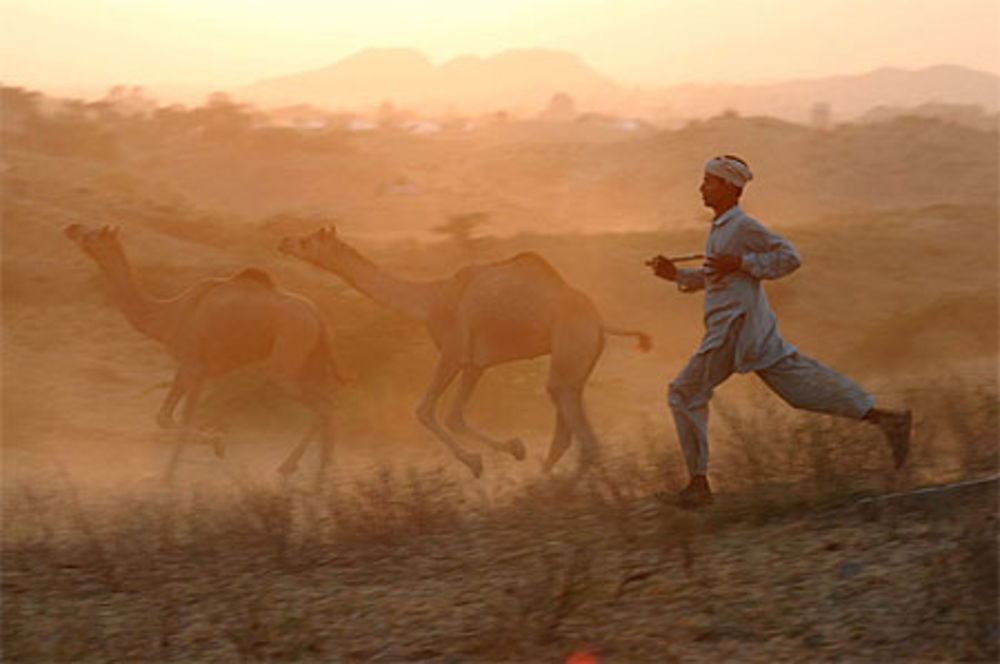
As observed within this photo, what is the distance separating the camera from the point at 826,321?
1852 cm

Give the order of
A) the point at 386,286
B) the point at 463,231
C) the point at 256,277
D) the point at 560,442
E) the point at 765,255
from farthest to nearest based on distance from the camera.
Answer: the point at 463,231, the point at 256,277, the point at 386,286, the point at 560,442, the point at 765,255

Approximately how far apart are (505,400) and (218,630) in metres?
8.48

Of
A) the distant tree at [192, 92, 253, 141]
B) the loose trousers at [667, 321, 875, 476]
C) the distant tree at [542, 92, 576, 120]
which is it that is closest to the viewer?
the loose trousers at [667, 321, 875, 476]

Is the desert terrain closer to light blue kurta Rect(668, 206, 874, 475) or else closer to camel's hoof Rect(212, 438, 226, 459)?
camel's hoof Rect(212, 438, 226, 459)

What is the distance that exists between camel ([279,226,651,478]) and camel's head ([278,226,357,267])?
110cm

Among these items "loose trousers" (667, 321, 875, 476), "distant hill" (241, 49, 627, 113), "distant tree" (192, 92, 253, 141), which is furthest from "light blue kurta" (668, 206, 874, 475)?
"distant hill" (241, 49, 627, 113)

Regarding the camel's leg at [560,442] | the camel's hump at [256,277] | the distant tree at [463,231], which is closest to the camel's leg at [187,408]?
the camel's hump at [256,277]

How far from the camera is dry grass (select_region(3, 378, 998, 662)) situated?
5906 mm

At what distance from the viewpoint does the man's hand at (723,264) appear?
7.18 metres

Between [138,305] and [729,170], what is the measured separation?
7.16 meters

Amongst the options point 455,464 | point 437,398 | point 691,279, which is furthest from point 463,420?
point 691,279

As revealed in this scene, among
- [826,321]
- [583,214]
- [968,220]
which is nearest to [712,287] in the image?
[826,321]

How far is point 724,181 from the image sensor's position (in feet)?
24.0

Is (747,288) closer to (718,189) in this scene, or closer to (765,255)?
(765,255)
